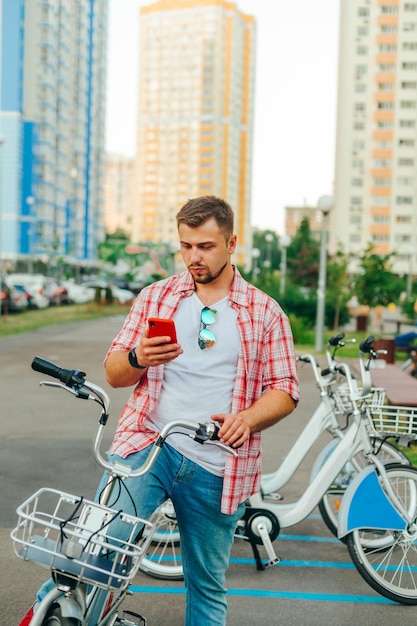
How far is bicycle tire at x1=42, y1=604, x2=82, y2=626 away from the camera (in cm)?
245

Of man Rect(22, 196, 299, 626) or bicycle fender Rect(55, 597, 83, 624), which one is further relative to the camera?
man Rect(22, 196, 299, 626)

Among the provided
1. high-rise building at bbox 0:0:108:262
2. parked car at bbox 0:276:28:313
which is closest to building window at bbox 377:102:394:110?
high-rise building at bbox 0:0:108:262

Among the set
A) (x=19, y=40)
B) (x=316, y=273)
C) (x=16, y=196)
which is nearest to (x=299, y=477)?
(x=316, y=273)

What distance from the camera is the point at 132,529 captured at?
2.62 m

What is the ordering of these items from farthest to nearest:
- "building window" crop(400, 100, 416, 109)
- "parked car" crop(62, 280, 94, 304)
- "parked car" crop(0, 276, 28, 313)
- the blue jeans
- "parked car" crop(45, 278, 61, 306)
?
1. "building window" crop(400, 100, 416, 109)
2. "parked car" crop(62, 280, 94, 304)
3. "parked car" crop(45, 278, 61, 306)
4. "parked car" crop(0, 276, 28, 313)
5. the blue jeans

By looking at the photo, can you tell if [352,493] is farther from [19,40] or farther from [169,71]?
[169,71]

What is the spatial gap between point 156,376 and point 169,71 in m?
177

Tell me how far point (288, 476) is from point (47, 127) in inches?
A: 3789

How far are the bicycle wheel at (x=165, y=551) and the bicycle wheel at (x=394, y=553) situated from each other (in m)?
1.02

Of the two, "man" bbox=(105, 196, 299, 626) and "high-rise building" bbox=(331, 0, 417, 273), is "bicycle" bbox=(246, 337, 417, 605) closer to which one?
"man" bbox=(105, 196, 299, 626)

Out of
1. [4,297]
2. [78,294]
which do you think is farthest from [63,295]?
[4,297]

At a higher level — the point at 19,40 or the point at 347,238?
the point at 19,40

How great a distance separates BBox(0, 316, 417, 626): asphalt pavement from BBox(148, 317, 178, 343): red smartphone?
852 millimetres

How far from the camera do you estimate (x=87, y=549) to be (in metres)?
2.42
